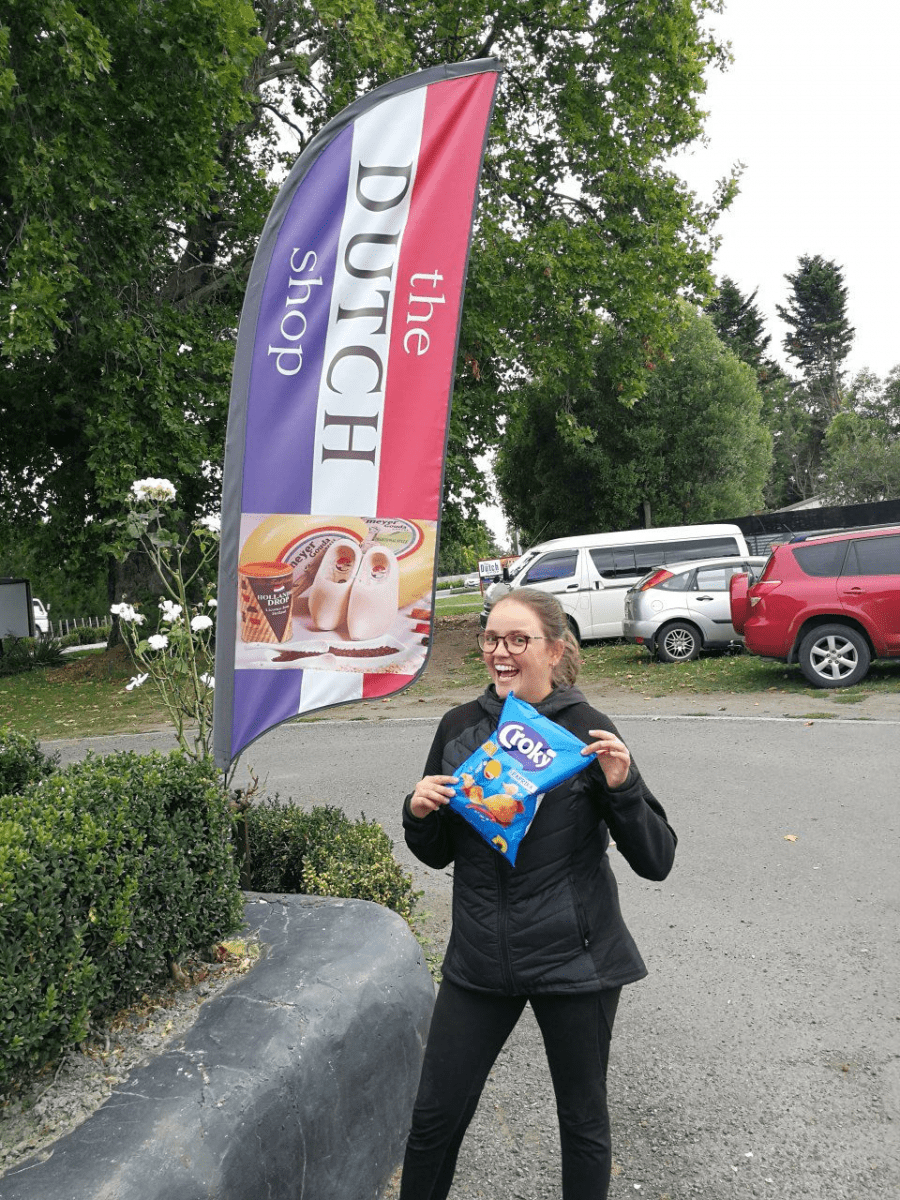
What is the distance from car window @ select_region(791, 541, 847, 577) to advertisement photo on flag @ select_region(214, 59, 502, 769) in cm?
920

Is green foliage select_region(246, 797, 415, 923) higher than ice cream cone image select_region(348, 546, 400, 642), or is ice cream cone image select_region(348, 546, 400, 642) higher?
ice cream cone image select_region(348, 546, 400, 642)

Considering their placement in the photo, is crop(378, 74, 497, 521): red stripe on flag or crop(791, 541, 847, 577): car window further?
crop(791, 541, 847, 577): car window

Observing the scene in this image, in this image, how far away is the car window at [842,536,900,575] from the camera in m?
11.8

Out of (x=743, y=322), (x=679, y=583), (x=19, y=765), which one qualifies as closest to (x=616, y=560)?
(x=679, y=583)

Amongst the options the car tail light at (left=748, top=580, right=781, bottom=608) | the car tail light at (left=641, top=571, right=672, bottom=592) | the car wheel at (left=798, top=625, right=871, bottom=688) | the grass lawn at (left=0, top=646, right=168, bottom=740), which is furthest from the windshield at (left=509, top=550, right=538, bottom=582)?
the car wheel at (left=798, top=625, right=871, bottom=688)

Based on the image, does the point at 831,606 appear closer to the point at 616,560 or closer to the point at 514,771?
the point at 616,560

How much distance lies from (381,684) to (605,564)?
602 inches

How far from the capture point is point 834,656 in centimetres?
1209

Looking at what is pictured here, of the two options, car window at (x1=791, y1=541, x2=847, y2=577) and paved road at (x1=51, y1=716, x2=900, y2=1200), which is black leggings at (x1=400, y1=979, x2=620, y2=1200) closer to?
paved road at (x1=51, y1=716, x2=900, y2=1200)

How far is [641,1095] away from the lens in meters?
3.48

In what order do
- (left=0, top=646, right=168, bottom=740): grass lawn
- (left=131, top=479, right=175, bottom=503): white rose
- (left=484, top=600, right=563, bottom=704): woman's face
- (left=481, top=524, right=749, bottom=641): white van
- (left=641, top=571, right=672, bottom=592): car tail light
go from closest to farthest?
1. (left=484, top=600, right=563, bottom=704): woman's face
2. (left=131, top=479, right=175, bottom=503): white rose
3. (left=0, top=646, right=168, bottom=740): grass lawn
4. (left=641, top=571, right=672, bottom=592): car tail light
5. (left=481, top=524, right=749, bottom=641): white van

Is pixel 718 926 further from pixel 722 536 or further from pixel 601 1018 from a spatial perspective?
pixel 722 536

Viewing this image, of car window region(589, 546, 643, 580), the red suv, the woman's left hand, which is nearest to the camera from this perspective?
the woman's left hand

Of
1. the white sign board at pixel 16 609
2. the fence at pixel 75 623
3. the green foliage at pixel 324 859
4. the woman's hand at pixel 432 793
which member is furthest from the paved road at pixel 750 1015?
the fence at pixel 75 623
